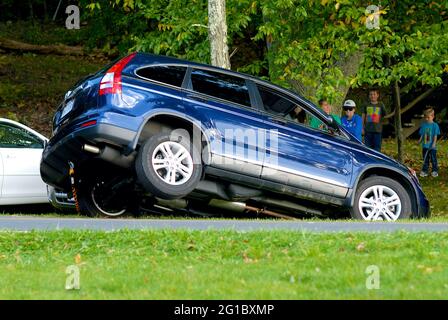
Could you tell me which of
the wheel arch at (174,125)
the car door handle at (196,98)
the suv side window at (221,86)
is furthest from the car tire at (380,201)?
the car door handle at (196,98)

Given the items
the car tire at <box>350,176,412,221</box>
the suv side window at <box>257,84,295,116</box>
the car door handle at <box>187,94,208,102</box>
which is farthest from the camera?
the car tire at <box>350,176,412,221</box>

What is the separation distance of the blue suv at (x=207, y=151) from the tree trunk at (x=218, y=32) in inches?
132

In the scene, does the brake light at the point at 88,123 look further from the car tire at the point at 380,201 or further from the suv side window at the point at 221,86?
the car tire at the point at 380,201

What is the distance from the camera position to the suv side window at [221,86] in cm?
1335

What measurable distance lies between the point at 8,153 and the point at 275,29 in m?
5.14

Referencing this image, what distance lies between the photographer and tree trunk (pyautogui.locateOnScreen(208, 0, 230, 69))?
55.6 feet

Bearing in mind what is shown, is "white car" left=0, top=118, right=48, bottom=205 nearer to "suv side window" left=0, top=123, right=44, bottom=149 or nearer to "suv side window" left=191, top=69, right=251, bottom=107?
"suv side window" left=0, top=123, right=44, bottom=149

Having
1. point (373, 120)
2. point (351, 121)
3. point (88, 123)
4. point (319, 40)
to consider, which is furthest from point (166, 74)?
point (373, 120)

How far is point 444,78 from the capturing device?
26016 mm

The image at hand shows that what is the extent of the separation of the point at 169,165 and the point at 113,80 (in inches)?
48.9

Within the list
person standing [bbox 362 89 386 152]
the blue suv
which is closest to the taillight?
the blue suv

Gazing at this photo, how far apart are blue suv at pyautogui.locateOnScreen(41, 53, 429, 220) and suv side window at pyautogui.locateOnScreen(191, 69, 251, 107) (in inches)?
0.6
